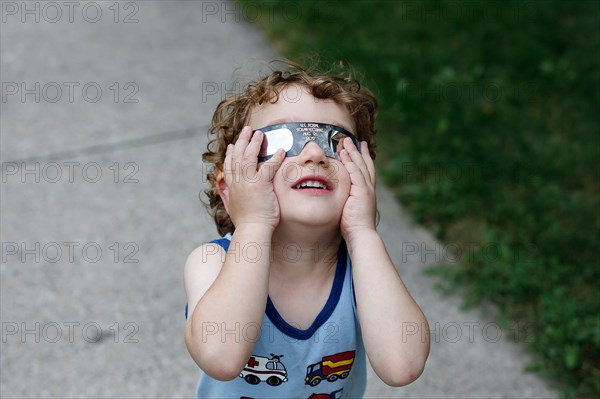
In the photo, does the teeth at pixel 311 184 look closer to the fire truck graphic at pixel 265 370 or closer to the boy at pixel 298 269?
the boy at pixel 298 269

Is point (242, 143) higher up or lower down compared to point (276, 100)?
lower down

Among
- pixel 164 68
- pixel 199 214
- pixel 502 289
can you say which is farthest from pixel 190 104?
pixel 502 289

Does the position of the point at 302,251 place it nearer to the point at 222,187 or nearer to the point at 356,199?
the point at 356,199

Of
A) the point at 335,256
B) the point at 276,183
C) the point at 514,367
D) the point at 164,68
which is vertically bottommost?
the point at 514,367

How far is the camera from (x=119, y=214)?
11.7ft

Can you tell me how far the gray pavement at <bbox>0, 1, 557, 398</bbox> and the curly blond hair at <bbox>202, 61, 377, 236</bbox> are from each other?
866 mm

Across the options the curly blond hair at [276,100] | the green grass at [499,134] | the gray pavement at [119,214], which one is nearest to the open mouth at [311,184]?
the curly blond hair at [276,100]

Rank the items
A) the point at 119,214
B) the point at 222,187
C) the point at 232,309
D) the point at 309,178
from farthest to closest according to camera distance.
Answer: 1. the point at 119,214
2. the point at 222,187
3. the point at 309,178
4. the point at 232,309

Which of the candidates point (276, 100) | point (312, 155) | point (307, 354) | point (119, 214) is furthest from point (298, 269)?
point (119, 214)

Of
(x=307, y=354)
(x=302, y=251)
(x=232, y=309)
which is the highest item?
(x=302, y=251)

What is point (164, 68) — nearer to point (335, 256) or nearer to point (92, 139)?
point (92, 139)

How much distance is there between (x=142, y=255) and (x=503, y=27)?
2999mm

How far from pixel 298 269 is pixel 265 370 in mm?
276

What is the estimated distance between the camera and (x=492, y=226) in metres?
3.56
